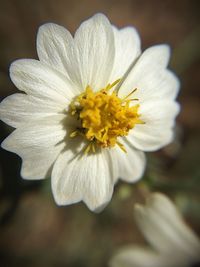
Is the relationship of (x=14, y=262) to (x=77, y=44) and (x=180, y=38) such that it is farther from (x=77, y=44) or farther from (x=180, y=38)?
(x=180, y=38)

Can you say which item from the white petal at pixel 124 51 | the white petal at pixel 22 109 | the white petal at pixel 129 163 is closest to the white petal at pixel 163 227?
the white petal at pixel 129 163

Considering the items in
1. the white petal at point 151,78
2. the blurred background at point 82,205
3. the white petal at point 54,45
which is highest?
the white petal at point 54,45

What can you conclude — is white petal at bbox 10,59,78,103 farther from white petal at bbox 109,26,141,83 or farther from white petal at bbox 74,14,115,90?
white petal at bbox 109,26,141,83

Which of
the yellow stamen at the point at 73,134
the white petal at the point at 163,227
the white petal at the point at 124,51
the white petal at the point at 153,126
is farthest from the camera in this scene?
the white petal at the point at 163,227

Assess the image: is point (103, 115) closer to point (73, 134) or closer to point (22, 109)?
point (73, 134)

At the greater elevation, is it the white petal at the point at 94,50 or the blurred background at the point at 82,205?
the white petal at the point at 94,50

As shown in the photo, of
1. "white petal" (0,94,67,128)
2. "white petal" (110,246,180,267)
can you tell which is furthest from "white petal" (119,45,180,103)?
"white petal" (110,246,180,267)

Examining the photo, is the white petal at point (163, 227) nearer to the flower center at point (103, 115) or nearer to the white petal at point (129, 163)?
the white petal at point (129, 163)
